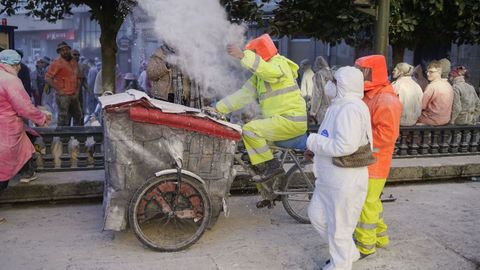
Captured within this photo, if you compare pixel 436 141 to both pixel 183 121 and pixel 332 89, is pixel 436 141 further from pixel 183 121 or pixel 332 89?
pixel 183 121

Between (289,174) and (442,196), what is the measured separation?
7.41ft

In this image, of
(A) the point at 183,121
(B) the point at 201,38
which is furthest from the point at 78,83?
(A) the point at 183,121

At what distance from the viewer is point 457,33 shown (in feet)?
29.1

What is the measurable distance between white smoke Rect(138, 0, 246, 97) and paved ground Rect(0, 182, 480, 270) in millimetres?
1451

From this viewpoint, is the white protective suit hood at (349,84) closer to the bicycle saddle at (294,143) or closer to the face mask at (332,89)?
the face mask at (332,89)

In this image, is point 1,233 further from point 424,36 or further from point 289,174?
point 424,36

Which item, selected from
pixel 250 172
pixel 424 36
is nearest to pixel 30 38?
pixel 424 36

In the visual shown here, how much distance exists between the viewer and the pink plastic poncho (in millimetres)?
4941

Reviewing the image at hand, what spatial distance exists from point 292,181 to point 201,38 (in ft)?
5.94

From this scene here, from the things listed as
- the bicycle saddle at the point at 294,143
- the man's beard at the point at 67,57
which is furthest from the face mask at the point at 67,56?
the bicycle saddle at the point at 294,143

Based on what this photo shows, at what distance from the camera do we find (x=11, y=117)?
16.4 ft

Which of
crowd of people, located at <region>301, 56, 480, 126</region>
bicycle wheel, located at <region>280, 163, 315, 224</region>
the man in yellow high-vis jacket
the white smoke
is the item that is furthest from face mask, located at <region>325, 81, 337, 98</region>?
crowd of people, located at <region>301, 56, 480, 126</region>

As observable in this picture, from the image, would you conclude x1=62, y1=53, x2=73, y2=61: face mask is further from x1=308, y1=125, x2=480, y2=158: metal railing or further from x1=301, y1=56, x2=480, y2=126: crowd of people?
x1=301, y1=56, x2=480, y2=126: crowd of people

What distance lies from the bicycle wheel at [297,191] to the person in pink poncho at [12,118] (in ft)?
8.25
